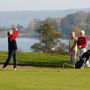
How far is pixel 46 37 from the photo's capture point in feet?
353

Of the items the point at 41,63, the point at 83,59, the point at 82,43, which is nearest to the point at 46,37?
the point at 41,63

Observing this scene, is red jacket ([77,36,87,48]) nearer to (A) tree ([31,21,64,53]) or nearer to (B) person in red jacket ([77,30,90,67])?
(B) person in red jacket ([77,30,90,67])

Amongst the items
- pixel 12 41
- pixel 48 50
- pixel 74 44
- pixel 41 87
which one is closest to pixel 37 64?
pixel 74 44

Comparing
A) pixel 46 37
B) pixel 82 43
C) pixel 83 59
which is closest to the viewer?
pixel 83 59

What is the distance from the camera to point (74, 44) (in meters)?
19.7

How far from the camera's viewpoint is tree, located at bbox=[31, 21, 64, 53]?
341ft

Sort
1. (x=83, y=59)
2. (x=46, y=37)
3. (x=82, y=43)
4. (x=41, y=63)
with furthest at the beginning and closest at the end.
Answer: (x=46, y=37) < (x=41, y=63) < (x=82, y=43) < (x=83, y=59)

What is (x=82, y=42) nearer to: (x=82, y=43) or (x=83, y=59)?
(x=82, y=43)

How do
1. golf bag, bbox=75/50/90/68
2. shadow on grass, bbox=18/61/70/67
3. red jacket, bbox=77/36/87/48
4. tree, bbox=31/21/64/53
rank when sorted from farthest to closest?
tree, bbox=31/21/64/53
shadow on grass, bbox=18/61/70/67
red jacket, bbox=77/36/87/48
golf bag, bbox=75/50/90/68

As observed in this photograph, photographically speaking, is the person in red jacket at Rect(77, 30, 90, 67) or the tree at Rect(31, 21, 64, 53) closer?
the person in red jacket at Rect(77, 30, 90, 67)

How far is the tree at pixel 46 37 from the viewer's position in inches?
4088

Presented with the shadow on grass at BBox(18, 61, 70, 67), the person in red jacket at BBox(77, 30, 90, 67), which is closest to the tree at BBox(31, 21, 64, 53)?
the shadow on grass at BBox(18, 61, 70, 67)

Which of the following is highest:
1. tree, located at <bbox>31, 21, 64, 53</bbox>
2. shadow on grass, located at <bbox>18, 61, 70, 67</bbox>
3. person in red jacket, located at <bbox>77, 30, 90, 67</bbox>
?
person in red jacket, located at <bbox>77, 30, 90, 67</bbox>

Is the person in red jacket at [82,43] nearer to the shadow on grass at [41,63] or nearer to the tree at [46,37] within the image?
the shadow on grass at [41,63]
